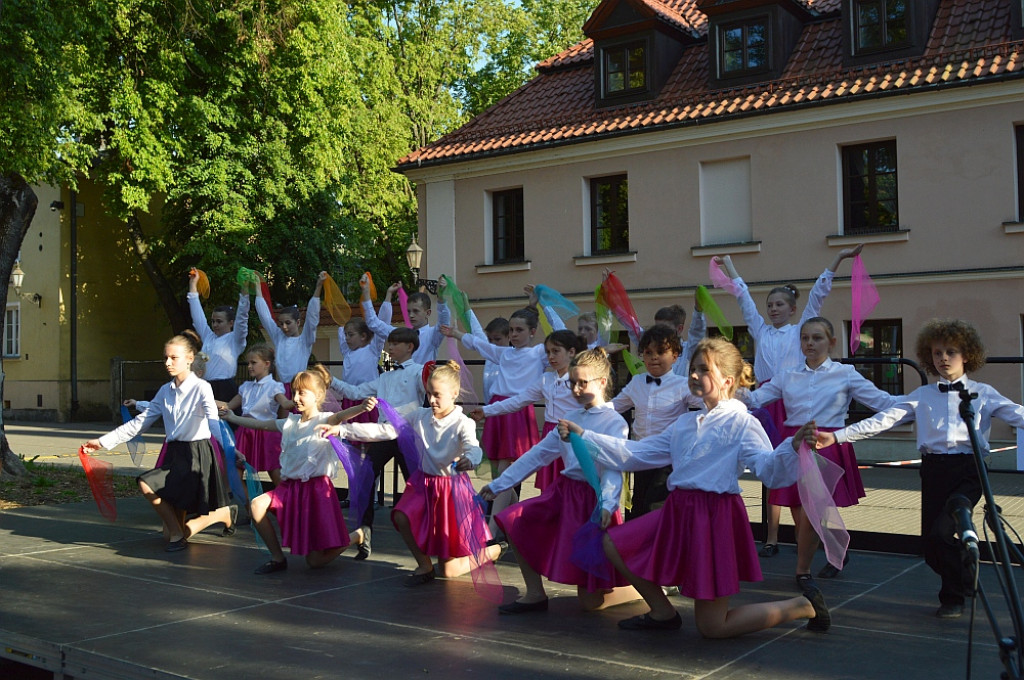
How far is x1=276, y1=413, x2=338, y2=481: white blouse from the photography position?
7.33 meters

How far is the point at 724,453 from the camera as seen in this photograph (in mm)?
5262

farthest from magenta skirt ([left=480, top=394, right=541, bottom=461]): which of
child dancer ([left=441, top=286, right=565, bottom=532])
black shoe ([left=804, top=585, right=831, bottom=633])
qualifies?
black shoe ([left=804, top=585, right=831, bottom=633])

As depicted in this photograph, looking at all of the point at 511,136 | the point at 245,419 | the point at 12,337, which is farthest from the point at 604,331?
the point at 12,337

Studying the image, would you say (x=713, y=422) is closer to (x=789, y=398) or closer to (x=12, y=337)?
(x=789, y=398)

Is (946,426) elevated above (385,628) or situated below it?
above

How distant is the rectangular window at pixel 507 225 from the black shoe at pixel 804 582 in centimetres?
1646

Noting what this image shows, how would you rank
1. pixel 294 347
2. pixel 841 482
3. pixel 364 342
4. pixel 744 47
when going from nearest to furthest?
1. pixel 841 482
2. pixel 364 342
3. pixel 294 347
4. pixel 744 47

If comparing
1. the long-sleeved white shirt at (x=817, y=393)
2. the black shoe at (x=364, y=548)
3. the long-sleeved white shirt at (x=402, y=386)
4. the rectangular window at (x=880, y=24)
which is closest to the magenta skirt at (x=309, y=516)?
the black shoe at (x=364, y=548)

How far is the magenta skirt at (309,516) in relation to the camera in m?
7.27

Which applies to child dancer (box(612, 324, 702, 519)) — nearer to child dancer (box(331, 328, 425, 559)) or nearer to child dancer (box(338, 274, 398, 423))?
child dancer (box(331, 328, 425, 559))

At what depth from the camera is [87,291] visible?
33.2 m

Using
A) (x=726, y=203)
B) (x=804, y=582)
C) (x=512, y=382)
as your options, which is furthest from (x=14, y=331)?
(x=804, y=582)

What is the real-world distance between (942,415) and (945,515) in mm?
646

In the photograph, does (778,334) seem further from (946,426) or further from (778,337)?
(946,426)
